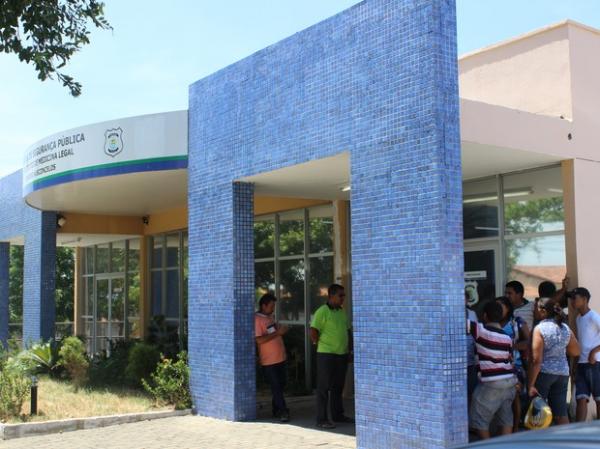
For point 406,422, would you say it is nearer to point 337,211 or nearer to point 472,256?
point 472,256

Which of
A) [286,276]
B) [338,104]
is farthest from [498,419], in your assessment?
[286,276]

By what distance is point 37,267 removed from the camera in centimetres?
1530

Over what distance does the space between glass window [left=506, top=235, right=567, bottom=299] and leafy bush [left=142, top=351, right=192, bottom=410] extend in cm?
476

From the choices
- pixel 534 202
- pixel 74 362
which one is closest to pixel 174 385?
pixel 74 362

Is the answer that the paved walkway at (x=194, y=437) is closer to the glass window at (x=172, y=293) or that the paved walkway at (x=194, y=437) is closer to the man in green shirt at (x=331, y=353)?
the man in green shirt at (x=331, y=353)

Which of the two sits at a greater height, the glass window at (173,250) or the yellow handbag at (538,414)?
the glass window at (173,250)

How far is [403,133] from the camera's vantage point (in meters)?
7.66

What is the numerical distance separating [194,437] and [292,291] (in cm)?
470

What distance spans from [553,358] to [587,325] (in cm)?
88

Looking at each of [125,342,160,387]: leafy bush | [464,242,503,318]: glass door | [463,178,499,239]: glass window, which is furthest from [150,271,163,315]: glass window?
[463,178,499,239]: glass window

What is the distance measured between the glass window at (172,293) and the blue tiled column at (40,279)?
120 inches

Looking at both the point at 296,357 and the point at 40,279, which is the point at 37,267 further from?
the point at 296,357

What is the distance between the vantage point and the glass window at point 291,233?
13.3m

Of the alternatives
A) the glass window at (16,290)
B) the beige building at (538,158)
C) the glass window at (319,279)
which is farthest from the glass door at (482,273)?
the glass window at (16,290)
